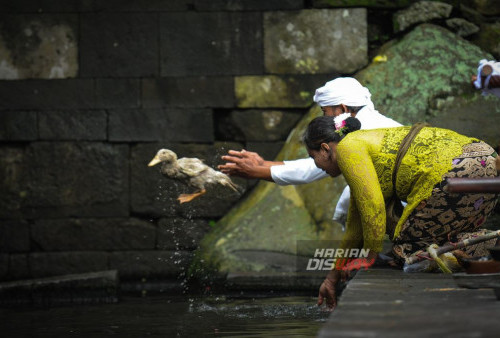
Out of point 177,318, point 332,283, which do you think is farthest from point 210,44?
point 332,283

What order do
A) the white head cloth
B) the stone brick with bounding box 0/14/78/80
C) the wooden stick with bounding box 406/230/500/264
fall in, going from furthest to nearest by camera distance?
1. the stone brick with bounding box 0/14/78/80
2. the white head cloth
3. the wooden stick with bounding box 406/230/500/264

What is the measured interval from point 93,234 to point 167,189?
80cm

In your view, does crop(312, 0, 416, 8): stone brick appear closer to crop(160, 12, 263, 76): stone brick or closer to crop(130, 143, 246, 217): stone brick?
crop(160, 12, 263, 76): stone brick

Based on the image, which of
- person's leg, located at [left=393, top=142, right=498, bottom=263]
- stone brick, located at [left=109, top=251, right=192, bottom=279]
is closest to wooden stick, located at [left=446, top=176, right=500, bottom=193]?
person's leg, located at [left=393, top=142, right=498, bottom=263]

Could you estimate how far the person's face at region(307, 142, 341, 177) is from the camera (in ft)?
15.1

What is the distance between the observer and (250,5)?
8086 millimetres

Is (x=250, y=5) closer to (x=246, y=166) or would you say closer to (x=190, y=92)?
(x=190, y=92)

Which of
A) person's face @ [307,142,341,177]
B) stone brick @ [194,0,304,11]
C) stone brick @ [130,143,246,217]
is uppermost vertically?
stone brick @ [194,0,304,11]

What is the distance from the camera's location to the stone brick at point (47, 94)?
26.7 ft

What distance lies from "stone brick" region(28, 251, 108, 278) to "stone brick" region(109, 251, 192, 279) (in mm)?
117

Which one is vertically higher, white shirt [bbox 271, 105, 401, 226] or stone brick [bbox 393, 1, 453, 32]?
stone brick [bbox 393, 1, 453, 32]

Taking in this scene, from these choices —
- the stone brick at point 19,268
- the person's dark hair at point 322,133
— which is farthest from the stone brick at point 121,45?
the person's dark hair at point 322,133

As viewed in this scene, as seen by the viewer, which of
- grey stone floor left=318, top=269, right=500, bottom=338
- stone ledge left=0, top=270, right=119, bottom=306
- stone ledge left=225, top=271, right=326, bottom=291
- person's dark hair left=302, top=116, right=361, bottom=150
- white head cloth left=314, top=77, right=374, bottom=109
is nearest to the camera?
grey stone floor left=318, top=269, right=500, bottom=338

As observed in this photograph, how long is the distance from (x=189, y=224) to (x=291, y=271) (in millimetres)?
1330
